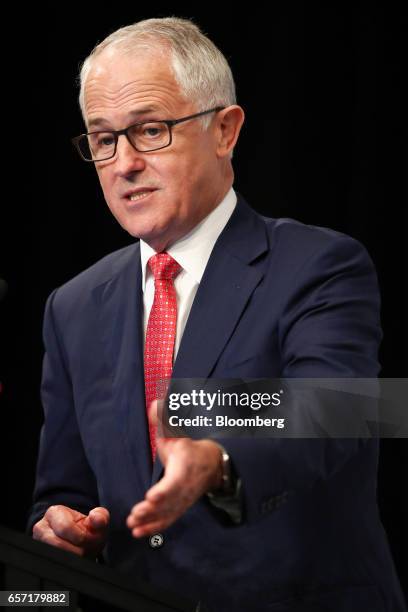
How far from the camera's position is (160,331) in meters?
1.81

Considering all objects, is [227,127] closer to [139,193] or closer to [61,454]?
[139,193]

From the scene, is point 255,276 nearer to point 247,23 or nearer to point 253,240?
point 253,240

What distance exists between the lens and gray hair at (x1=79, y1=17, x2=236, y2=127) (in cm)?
183

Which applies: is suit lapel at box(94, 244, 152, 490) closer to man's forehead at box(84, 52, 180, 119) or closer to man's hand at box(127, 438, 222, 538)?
man's forehead at box(84, 52, 180, 119)

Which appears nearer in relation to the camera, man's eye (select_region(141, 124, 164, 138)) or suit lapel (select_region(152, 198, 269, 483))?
suit lapel (select_region(152, 198, 269, 483))

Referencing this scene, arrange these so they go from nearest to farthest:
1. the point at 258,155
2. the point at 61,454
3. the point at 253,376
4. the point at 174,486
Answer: the point at 174,486 → the point at 253,376 → the point at 61,454 → the point at 258,155

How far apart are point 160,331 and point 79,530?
373 millimetres

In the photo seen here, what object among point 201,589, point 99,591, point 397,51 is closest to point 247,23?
point 397,51

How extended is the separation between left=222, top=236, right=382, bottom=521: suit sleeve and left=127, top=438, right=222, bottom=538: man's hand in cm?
A: 10

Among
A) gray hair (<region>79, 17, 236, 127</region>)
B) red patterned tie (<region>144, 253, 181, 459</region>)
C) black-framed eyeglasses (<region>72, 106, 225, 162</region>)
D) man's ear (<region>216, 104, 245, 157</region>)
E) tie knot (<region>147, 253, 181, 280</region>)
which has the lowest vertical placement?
red patterned tie (<region>144, 253, 181, 459</region>)

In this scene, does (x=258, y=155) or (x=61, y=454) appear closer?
(x=61, y=454)

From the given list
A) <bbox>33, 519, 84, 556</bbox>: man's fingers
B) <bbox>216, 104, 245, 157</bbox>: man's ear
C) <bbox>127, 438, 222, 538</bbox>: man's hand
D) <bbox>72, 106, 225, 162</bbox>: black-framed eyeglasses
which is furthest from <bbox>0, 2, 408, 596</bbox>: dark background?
<bbox>127, 438, 222, 538</bbox>: man's hand

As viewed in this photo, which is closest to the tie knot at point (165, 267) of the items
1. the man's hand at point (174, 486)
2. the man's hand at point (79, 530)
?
the man's hand at point (79, 530)

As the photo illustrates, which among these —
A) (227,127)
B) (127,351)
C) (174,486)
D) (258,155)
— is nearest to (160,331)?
(127,351)
